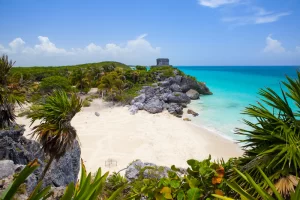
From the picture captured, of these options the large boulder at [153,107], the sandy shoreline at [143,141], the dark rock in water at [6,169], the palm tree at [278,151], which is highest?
the palm tree at [278,151]

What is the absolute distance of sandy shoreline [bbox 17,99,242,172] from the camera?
1578 centimetres

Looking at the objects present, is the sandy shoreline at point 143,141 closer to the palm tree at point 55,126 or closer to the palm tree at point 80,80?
the palm tree at point 55,126

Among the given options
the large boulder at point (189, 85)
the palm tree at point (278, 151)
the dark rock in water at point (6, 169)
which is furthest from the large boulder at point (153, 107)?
the palm tree at point (278, 151)

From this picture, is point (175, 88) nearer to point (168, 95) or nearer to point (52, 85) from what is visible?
point (168, 95)

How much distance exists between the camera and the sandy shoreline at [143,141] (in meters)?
15.8

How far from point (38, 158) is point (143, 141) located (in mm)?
10605

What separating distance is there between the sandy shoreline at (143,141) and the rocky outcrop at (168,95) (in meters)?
2.72

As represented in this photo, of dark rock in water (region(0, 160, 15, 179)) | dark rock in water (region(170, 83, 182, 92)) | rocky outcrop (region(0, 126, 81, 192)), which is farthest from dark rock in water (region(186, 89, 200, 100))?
dark rock in water (region(0, 160, 15, 179))

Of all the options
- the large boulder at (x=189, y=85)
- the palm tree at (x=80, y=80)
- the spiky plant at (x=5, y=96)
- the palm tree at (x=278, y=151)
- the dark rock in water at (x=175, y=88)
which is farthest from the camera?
the large boulder at (x=189, y=85)

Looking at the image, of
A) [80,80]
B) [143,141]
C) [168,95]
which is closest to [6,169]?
[143,141]

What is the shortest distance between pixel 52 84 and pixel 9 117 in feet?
81.3

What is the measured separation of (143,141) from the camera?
18969mm

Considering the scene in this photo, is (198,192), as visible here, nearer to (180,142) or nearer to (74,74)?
(180,142)

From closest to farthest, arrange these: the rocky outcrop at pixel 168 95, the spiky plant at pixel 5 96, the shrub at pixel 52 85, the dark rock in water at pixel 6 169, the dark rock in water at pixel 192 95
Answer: the dark rock in water at pixel 6 169 < the spiky plant at pixel 5 96 < the rocky outcrop at pixel 168 95 < the shrub at pixel 52 85 < the dark rock in water at pixel 192 95
